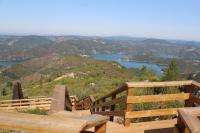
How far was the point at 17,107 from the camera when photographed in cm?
1566

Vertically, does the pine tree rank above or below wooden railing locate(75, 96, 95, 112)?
below

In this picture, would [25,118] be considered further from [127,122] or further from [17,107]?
[17,107]

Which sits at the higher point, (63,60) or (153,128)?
(153,128)

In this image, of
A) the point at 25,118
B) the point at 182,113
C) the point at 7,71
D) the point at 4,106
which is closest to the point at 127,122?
the point at 182,113

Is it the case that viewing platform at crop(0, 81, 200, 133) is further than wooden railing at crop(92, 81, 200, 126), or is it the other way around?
wooden railing at crop(92, 81, 200, 126)

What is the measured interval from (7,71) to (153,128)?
6708 inches

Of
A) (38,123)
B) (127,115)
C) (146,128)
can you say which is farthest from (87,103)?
(38,123)

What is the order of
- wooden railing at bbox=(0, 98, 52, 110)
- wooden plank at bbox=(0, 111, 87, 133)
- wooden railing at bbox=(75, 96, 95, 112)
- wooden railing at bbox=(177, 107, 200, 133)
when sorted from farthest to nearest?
wooden railing at bbox=(0, 98, 52, 110) → wooden railing at bbox=(75, 96, 95, 112) → wooden railing at bbox=(177, 107, 200, 133) → wooden plank at bbox=(0, 111, 87, 133)

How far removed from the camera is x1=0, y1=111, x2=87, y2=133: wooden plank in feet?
6.39

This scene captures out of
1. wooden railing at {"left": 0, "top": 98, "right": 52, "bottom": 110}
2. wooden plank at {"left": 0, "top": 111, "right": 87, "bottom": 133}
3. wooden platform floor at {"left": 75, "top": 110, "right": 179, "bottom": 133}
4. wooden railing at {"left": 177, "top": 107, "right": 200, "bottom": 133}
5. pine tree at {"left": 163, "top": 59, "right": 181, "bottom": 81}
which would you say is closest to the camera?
wooden plank at {"left": 0, "top": 111, "right": 87, "bottom": 133}

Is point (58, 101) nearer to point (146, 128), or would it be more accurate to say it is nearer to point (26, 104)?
point (146, 128)

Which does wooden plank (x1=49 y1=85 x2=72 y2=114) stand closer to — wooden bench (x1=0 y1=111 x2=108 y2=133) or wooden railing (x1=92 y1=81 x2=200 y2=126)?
wooden bench (x1=0 y1=111 x2=108 y2=133)

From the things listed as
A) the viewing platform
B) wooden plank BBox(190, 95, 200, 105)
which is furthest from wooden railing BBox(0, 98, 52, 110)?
wooden plank BBox(190, 95, 200, 105)

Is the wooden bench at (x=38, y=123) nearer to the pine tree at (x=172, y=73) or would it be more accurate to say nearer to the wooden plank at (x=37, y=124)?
the wooden plank at (x=37, y=124)
